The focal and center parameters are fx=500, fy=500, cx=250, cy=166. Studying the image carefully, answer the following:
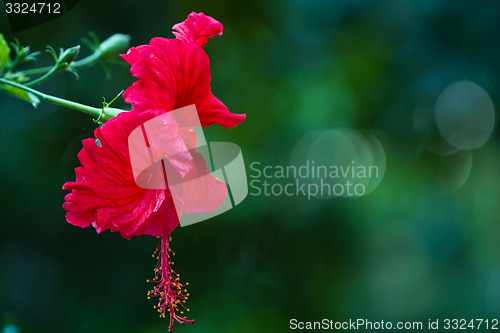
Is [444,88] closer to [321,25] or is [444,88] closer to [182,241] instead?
[321,25]

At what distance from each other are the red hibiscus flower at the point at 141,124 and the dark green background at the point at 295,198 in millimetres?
1262

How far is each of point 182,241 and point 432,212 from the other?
1161mm

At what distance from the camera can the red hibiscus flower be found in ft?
2.36

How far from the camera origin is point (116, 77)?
2154mm

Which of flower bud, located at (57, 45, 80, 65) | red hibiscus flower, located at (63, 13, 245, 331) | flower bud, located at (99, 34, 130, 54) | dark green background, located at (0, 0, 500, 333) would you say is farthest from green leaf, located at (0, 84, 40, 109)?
dark green background, located at (0, 0, 500, 333)

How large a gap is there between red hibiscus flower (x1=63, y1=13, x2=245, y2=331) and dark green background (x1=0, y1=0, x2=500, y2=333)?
4.14 feet

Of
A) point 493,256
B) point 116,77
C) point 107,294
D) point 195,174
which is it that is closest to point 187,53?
point 195,174

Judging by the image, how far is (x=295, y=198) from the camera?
7.58ft

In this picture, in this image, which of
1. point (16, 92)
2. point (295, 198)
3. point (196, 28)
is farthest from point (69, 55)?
point (295, 198)

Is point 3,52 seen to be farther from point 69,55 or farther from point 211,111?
point 211,111

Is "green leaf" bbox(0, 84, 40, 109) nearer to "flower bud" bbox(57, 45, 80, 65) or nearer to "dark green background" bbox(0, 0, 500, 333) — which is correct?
"flower bud" bbox(57, 45, 80, 65)

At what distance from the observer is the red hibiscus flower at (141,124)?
2.36ft

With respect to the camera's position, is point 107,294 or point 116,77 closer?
point 116,77

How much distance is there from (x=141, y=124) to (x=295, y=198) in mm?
1648
